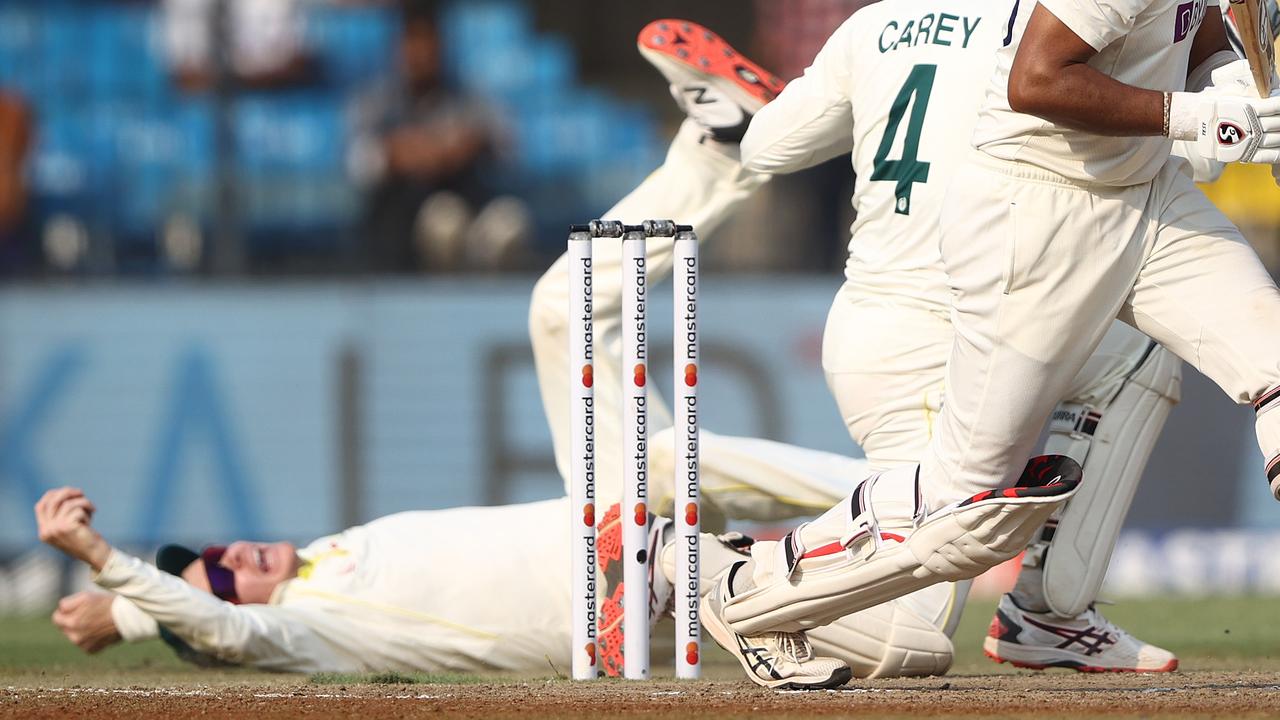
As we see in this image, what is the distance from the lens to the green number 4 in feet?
15.9

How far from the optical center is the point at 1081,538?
5.06m

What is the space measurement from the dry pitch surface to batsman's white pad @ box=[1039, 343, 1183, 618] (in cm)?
27

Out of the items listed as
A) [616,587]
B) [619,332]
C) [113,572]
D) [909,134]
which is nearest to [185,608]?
[113,572]

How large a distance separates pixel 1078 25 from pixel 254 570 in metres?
3.07

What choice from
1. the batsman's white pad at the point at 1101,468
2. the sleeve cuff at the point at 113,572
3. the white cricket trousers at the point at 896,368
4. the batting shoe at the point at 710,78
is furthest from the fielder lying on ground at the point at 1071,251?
the sleeve cuff at the point at 113,572

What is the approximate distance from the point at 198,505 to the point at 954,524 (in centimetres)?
596

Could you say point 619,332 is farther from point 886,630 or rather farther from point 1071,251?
point 1071,251

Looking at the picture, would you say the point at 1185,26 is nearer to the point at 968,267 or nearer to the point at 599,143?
the point at 968,267

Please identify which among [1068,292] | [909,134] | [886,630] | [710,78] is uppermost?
[710,78]

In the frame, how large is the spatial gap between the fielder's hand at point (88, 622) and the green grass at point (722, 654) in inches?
4.0

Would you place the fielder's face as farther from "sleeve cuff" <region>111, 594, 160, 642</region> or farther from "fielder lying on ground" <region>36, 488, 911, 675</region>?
"sleeve cuff" <region>111, 594, 160, 642</region>

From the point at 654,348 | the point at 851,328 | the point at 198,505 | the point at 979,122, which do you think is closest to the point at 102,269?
the point at 198,505

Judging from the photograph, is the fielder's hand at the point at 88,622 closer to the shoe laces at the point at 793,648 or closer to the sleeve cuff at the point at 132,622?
the sleeve cuff at the point at 132,622

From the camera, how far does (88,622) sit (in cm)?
543
